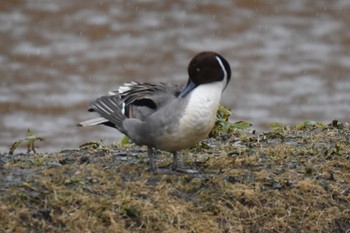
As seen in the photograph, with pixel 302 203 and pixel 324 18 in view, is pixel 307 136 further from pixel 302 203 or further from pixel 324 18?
pixel 324 18

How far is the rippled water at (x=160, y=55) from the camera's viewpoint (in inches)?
517

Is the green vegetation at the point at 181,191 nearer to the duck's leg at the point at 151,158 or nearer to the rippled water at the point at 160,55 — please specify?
the duck's leg at the point at 151,158

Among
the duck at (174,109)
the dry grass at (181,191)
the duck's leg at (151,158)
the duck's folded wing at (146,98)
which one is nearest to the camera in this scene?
the dry grass at (181,191)

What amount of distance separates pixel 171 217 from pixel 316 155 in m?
1.65

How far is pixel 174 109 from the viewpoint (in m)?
6.28

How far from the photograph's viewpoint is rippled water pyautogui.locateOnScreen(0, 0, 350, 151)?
13141mm

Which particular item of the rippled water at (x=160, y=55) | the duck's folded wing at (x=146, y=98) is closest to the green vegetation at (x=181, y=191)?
the duck's folded wing at (x=146, y=98)

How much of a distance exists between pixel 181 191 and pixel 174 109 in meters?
0.53

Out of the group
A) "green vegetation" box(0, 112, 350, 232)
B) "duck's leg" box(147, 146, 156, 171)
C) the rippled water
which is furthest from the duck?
the rippled water

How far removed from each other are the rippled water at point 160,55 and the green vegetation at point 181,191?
4.82 meters

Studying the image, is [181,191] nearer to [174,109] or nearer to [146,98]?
[174,109]

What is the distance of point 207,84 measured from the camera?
21.1 ft

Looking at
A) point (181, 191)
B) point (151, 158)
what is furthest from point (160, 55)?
point (181, 191)

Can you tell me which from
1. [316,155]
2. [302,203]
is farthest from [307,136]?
[302,203]
